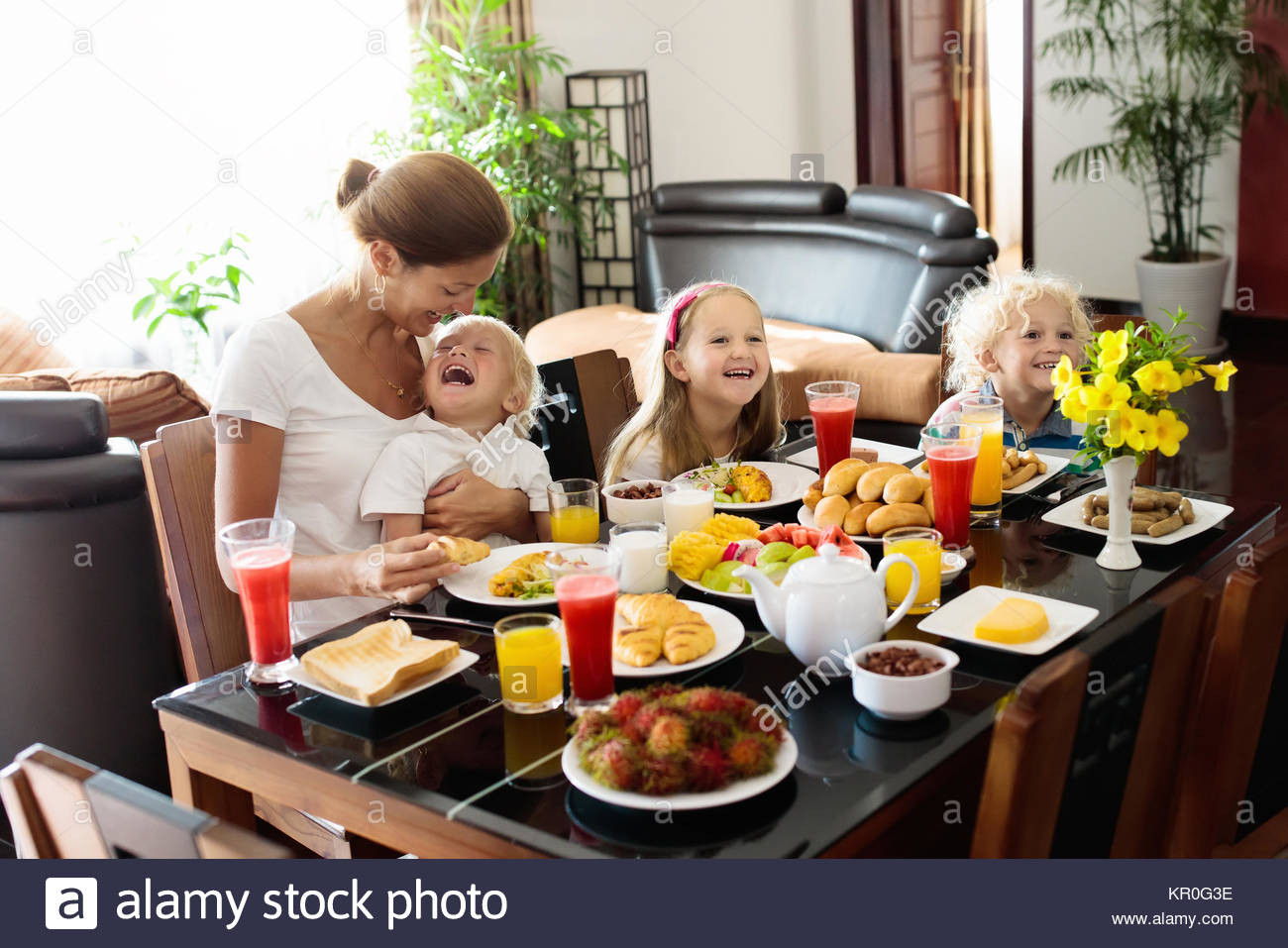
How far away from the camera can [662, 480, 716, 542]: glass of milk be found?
1.91 metres

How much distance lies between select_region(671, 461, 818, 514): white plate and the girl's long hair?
7cm

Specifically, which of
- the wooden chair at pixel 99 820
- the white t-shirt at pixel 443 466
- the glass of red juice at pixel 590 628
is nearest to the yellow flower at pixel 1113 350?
the glass of red juice at pixel 590 628

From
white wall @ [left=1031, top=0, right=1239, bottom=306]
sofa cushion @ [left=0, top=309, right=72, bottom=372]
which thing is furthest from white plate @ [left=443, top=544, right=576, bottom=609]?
white wall @ [left=1031, top=0, right=1239, bottom=306]

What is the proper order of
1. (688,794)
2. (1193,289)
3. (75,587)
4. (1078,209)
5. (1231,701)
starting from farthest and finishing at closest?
(1078,209), (1193,289), (75,587), (1231,701), (688,794)

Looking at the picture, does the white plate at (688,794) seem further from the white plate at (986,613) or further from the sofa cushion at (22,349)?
the sofa cushion at (22,349)

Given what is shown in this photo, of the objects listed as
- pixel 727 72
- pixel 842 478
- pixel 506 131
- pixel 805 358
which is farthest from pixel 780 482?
pixel 727 72

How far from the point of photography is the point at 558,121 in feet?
18.8

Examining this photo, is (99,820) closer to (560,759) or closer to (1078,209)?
(560,759)

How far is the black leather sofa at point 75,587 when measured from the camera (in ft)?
8.36

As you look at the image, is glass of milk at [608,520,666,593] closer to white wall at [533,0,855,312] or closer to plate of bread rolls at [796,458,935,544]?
plate of bread rolls at [796,458,935,544]

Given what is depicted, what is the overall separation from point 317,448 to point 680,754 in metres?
1.04

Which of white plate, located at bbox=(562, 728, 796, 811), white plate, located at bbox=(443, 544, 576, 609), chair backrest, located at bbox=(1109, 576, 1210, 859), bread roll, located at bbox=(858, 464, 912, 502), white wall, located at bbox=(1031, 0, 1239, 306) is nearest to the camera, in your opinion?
white plate, located at bbox=(562, 728, 796, 811)

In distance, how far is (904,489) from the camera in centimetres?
190
